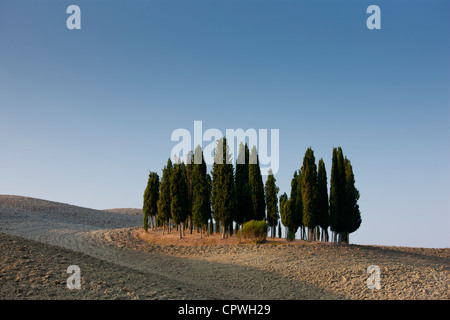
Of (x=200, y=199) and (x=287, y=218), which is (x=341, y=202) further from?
(x=200, y=199)

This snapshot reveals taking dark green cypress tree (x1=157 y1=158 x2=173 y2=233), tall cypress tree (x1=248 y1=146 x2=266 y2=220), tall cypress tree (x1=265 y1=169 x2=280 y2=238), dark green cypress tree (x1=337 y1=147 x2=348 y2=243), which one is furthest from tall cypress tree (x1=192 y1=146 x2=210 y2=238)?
dark green cypress tree (x1=337 y1=147 x2=348 y2=243)

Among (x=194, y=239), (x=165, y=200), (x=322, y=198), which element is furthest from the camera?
(x=165, y=200)

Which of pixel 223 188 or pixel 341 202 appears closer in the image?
pixel 341 202

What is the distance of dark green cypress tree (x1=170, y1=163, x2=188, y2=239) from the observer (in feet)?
115

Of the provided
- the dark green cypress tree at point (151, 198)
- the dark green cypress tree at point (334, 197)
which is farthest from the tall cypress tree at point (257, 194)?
the dark green cypress tree at point (151, 198)

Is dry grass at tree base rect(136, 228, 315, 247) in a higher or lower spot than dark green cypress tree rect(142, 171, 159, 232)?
lower

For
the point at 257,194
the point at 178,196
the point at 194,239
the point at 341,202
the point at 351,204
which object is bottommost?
the point at 194,239

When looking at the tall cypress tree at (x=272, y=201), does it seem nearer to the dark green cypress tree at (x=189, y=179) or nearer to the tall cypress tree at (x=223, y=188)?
the tall cypress tree at (x=223, y=188)

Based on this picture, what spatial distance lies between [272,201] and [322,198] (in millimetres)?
6027

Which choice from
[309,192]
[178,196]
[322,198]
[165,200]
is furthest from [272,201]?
[165,200]

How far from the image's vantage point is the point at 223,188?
108 ft

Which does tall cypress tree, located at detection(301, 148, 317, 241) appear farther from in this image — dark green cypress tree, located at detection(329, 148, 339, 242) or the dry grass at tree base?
the dry grass at tree base

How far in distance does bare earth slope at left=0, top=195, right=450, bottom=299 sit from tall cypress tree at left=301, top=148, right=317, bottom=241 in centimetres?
363
